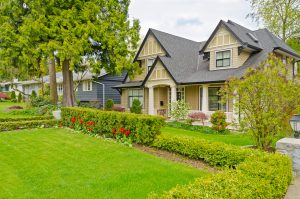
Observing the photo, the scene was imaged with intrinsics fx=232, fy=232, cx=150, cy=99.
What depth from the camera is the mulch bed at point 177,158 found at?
657 centimetres

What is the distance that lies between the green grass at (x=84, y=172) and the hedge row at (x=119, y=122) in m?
0.79

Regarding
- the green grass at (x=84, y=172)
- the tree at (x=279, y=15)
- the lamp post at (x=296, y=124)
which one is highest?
the tree at (x=279, y=15)

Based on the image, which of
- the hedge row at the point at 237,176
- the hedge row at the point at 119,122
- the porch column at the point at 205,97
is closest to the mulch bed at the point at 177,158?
the hedge row at the point at 237,176

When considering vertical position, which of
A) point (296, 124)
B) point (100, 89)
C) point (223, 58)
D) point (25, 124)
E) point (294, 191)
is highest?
point (223, 58)

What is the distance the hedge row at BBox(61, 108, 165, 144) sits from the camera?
28.0 ft

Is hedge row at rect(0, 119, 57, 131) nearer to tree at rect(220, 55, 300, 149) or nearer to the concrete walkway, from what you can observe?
tree at rect(220, 55, 300, 149)

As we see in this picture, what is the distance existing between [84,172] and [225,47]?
13.6 meters

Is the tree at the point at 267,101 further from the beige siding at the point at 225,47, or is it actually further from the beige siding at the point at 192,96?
the beige siding at the point at 192,96

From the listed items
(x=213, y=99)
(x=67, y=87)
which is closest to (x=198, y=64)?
(x=213, y=99)

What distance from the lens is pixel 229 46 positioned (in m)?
16.1

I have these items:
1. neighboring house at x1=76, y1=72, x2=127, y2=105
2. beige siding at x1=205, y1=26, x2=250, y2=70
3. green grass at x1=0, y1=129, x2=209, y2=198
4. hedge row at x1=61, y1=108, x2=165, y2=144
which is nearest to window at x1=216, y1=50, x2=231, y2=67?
beige siding at x1=205, y1=26, x2=250, y2=70

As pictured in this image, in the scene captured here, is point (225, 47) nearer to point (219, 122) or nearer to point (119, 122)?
point (219, 122)

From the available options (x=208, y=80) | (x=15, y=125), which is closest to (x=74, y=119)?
(x=15, y=125)

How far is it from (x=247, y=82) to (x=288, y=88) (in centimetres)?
111
